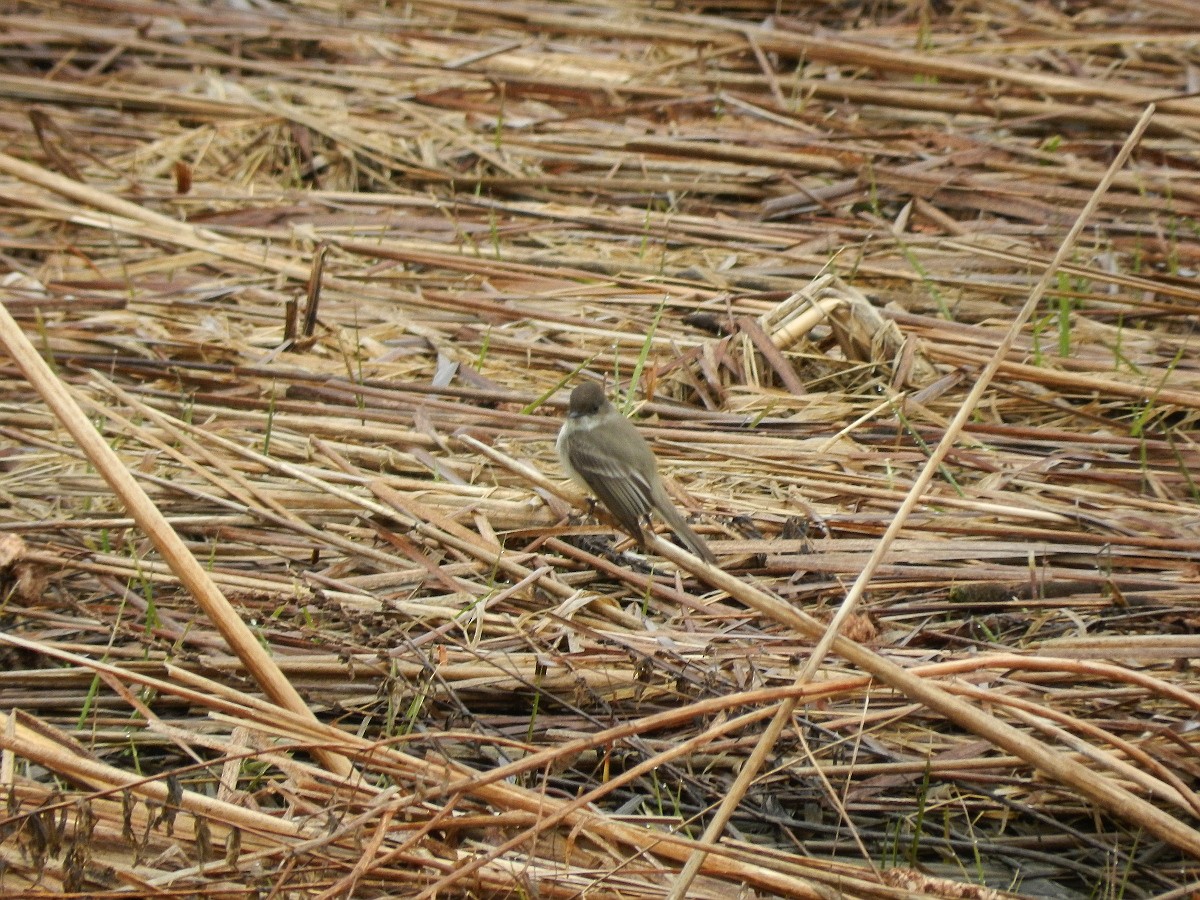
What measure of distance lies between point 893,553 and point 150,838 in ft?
7.10

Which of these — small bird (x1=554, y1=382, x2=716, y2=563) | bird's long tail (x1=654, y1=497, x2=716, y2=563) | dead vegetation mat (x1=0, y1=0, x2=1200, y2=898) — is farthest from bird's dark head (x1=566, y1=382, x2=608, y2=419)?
bird's long tail (x1=654, y1=497, x2=716, y2=563)

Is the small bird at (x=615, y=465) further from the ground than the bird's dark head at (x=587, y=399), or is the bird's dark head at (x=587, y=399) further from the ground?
the bird's dark head at (x=587, y=399)

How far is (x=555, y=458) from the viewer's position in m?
4.87

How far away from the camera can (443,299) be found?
5.80 meters

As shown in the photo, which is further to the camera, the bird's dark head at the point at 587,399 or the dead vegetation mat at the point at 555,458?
the bird's dark head at the point at 587,399

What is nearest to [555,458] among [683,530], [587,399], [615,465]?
[587,399]

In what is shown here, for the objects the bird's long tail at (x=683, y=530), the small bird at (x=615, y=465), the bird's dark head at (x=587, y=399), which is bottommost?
the bird's long tail at (x=683, y=530)

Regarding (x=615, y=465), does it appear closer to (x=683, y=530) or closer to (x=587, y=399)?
(x=683, y=530)

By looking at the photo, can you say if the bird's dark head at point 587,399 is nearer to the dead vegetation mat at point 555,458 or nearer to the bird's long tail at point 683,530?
the dead vegetation mat at point 555,458

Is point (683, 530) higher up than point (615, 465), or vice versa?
point (615, 465)

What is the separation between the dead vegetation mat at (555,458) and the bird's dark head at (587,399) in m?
0.25

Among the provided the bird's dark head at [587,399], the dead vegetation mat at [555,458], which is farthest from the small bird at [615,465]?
the dead vegetation mat at [555,458]

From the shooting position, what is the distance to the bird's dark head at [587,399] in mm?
4488

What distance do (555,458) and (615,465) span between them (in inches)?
31.1
